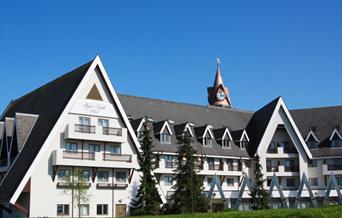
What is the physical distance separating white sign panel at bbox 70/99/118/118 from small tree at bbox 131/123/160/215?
4.99 meters

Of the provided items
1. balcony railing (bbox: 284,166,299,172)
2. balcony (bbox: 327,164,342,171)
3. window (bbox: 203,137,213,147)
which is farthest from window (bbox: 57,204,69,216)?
balcony (bbox: 327,164,342,171)

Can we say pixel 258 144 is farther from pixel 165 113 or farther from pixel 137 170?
pixel 137 170

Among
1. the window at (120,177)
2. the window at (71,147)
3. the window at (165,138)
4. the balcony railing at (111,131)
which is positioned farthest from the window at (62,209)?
the window at (165,138)

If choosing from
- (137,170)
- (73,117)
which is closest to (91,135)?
(73,117)

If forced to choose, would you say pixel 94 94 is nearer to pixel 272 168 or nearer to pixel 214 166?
pixel 214 166

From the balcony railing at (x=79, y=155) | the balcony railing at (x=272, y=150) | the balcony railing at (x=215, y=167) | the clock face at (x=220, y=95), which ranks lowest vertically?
the balcony railing at (x=215, y=167)

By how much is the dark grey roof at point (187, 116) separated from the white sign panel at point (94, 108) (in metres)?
6.33

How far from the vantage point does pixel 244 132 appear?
57.4 meters

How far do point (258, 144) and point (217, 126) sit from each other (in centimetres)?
516

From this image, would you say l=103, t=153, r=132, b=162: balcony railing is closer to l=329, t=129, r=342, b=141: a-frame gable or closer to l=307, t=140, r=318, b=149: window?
l=307, t=140, r=318, b=149: window

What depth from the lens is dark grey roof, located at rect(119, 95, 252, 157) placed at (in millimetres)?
52844

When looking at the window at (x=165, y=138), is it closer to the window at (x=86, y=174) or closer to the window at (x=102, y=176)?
the window at (x=102, y=176)

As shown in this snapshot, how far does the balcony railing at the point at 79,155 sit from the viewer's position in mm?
41509

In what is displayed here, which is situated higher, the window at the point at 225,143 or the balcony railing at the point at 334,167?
the window at the point at 225,143
